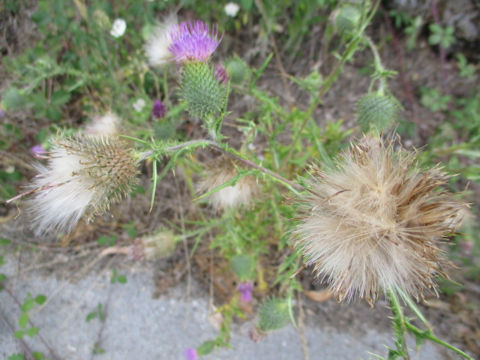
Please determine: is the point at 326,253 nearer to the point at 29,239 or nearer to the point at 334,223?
the point at 334,223

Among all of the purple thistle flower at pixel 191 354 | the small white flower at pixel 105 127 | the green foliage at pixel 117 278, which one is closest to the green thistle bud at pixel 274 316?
the purple thistle flower at pixel 191 354

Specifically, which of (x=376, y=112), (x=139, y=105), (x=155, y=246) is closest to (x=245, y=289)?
(x=155, y=246)

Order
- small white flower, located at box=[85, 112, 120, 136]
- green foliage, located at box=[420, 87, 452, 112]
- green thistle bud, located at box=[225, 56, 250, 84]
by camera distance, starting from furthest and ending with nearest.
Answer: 1. green foliage, located at box=[420, 87, 452, 112]
2. green thistle bud, located at box=[225, 56, 250, 84]
3. small white flower, located at box=[85, 112, 120, 136]

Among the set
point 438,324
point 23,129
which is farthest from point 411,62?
point 23,129

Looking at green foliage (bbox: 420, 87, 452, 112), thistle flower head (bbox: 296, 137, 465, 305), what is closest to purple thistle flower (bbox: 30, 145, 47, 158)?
thistle flower head (bbox: 296, 137, 465, 305)

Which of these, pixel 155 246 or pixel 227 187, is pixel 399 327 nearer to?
pixel 227 187

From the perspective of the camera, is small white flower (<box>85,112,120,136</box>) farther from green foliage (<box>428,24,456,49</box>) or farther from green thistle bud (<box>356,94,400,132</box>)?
green foliage (<box>428,24,456,49</box>)
